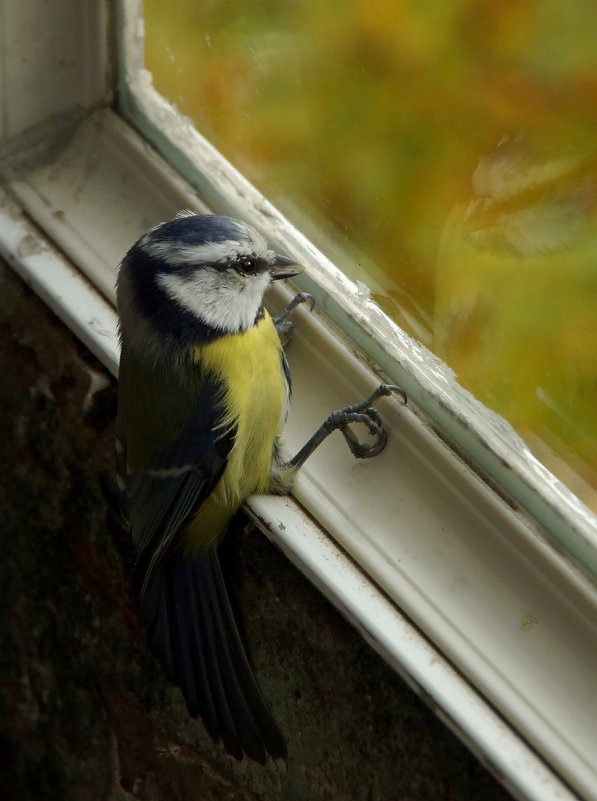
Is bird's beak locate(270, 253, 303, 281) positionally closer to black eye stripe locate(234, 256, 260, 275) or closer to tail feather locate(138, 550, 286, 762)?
black eye stripe locate(234, 256, 260, 275)

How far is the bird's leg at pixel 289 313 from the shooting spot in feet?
3.99

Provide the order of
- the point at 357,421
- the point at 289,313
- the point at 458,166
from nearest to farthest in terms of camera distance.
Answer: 1. the point at 458,166
2. the point at 357,421
3. the point at 289,313

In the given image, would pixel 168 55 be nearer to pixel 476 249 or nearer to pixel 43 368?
pixel 43 368

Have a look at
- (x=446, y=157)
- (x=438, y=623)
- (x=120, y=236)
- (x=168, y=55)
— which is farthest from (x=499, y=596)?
(x=168, y=55)

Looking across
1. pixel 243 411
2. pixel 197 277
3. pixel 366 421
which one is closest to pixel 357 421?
pixel 366 421

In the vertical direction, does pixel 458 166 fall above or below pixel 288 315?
above

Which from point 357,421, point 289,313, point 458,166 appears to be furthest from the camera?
point 289,313

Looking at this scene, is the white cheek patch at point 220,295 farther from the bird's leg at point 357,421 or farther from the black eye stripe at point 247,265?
the bird's leg at point 357,421

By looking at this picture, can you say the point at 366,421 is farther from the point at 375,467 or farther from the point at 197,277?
the point at 197,277

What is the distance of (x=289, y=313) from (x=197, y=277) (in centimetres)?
12

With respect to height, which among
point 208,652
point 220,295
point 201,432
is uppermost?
point 220,295

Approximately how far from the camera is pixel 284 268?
120cm

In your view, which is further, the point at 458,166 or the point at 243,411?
the point at 243,411

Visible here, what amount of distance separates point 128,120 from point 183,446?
1.56 ft
